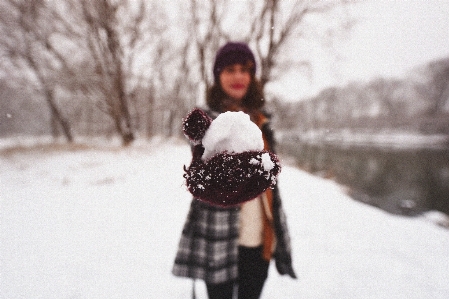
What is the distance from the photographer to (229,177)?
30.2 inches

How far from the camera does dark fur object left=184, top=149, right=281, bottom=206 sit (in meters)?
0.76

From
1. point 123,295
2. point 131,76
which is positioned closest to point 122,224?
point 123,295

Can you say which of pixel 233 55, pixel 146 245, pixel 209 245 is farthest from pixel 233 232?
pixel 146 245

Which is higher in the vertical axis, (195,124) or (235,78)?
(235,78)

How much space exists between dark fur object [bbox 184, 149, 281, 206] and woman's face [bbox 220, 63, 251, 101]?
0.54 metres

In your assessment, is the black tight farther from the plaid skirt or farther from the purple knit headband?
the purple knit headband

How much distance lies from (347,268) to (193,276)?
209 centimetres

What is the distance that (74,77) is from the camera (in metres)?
8.23

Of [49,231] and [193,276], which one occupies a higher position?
[193,276]

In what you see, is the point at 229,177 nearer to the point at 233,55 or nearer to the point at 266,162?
the point at 266,162

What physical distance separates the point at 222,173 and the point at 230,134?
5.4 inches

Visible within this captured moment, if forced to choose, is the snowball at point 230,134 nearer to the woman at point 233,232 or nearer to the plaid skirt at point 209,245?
the woman at point 233,232

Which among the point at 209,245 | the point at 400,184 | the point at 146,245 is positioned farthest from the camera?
the point at 400,184

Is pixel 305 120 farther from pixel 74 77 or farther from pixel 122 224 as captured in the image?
pixel 122 224
